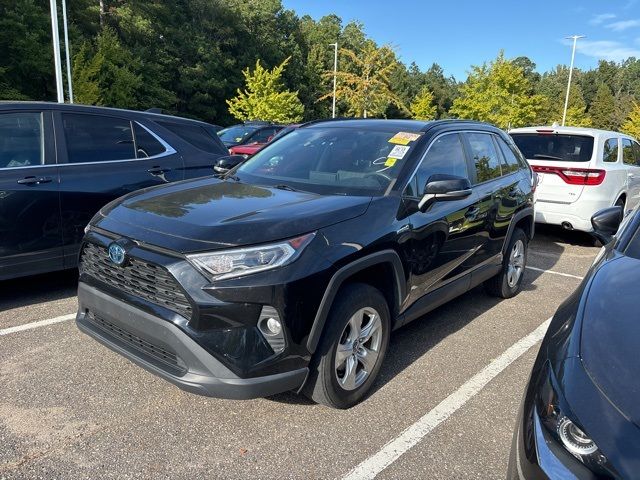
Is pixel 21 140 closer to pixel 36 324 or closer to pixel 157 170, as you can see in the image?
pixel 157 170

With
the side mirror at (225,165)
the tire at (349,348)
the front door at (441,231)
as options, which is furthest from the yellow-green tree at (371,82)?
the tire at (349,348)

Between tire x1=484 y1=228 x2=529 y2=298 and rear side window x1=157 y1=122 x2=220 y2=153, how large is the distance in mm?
3458

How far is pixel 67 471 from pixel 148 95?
35.8m

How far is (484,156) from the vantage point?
4645 millimetres

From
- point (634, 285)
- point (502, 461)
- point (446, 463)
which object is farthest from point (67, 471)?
point (634, 285)

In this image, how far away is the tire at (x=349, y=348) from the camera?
2.80 metres

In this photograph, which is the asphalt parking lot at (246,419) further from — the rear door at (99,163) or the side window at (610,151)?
the side window at (610,151)

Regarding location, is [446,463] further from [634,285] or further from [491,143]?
[491,143]

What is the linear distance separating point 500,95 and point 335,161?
32.6 meters

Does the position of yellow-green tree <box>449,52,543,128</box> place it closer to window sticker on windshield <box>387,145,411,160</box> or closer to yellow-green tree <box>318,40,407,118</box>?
yellow-green tree <box>318,40,407,118</box>

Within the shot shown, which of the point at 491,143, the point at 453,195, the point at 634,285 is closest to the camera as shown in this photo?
the point at 634,285

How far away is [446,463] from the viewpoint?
8.64 ft

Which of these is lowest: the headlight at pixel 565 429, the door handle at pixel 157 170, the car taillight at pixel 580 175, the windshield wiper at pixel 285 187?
the headlight at pixel 565 429

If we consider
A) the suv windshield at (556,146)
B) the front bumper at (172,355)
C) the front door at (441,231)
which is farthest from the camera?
the suv windshield at (556,146)
